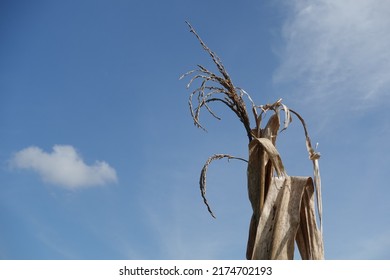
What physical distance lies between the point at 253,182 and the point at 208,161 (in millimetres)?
316

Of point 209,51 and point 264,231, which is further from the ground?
point 209,51

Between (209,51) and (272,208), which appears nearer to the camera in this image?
(272,208)

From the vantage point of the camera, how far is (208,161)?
3.19 metres

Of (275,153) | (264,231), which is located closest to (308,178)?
(275,153)
